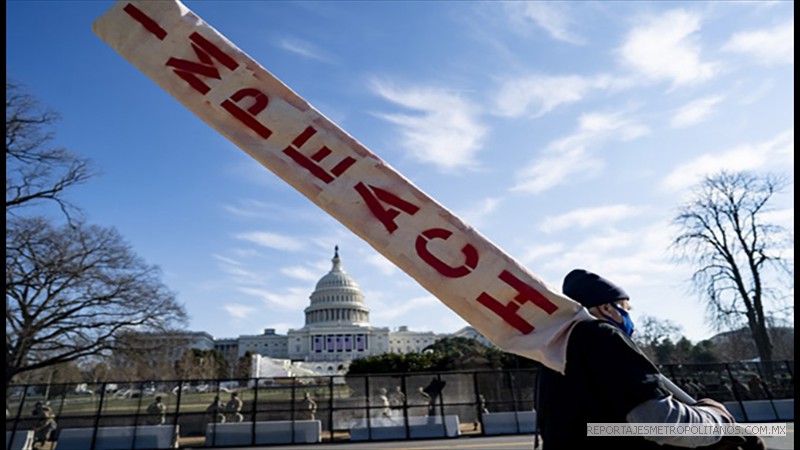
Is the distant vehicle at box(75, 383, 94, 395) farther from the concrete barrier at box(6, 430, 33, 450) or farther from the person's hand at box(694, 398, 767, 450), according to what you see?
the person's hand at box(694, 398, 767, 450)

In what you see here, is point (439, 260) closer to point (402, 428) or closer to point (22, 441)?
point (402, 428)

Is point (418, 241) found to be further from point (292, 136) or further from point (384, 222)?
point (292, 136)

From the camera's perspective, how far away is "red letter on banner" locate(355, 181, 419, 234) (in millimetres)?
1859

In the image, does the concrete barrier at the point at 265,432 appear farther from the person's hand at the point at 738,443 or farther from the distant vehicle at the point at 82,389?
the person's hand at the point at 738,443

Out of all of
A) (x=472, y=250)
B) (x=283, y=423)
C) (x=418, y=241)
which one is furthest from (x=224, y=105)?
(x=283, y=423)

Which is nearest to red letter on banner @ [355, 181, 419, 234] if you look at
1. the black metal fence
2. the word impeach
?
the word impeach

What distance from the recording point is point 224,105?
1.95m

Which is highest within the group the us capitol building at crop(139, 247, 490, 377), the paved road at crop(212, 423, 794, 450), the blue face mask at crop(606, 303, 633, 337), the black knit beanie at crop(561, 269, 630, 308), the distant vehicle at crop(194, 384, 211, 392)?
the us capitol building at crop(139, 247, 490, 377)

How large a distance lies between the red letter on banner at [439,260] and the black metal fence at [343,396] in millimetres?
16146

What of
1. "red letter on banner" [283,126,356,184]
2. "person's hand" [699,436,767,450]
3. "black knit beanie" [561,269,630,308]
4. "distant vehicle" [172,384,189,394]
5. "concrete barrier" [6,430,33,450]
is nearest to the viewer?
"person's hand" [699,436,767,450]

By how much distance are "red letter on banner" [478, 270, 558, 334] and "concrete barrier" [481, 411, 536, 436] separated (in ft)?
54.6

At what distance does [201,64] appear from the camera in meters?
1.98

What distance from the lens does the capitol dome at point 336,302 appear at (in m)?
104

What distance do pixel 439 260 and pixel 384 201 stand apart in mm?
283
